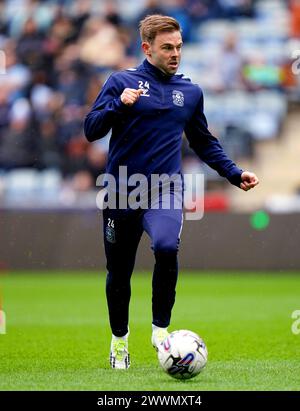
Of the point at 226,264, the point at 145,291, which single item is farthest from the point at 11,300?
the point at 226,264

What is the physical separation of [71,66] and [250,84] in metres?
3.29

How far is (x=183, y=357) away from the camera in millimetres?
6738

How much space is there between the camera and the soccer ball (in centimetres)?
674

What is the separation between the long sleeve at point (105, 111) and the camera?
7.23m

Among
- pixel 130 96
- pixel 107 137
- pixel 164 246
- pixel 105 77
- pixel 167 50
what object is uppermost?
pixel 105 77

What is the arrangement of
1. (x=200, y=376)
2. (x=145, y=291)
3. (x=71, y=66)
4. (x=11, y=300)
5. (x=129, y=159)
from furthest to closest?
(x=71, y=66) → (x=145, y=291) → (x=11, y=300) → (x=129, y=159) → (x=200, y=376)

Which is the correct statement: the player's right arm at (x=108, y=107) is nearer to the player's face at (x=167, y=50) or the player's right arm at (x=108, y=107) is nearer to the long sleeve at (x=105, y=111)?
the long sleeve at (x=105, y=111)

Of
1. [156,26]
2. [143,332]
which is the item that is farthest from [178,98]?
[143,332]

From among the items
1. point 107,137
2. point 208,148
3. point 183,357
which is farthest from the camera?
point 107,137

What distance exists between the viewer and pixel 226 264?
17.0m

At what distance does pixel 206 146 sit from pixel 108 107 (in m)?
0.95

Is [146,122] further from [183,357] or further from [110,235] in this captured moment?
[183,357]

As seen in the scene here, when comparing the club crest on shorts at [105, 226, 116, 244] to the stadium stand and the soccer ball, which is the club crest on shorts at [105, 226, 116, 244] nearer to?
the soccer ball
